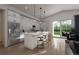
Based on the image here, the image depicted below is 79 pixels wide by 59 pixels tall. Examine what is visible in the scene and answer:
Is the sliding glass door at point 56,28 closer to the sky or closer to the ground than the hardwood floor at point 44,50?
closer to the sky

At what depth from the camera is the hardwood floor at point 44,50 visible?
214cm

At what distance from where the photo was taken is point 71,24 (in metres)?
2.18

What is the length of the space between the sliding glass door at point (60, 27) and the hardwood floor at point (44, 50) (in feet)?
0.46

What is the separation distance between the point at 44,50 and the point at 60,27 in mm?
634

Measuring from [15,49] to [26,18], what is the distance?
2.34 feet

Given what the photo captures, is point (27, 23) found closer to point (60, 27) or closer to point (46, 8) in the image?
point (46, 8)

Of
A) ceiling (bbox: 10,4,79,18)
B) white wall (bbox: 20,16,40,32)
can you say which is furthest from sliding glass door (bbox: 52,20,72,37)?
white wall (bbox: 20,16,40,32)

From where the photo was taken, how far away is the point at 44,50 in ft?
7.23

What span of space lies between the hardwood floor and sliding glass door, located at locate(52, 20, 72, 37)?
14cm

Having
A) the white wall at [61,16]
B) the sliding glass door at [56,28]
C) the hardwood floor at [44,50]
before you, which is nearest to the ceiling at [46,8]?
the white wall at [61,16]

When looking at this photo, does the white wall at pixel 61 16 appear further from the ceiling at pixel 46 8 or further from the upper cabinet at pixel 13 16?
the upper cabinet at pixel 13 16
